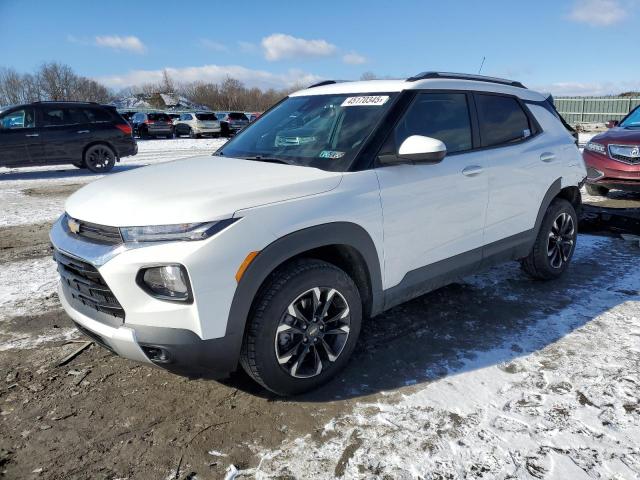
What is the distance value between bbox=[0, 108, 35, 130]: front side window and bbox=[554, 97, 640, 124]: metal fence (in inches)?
1175

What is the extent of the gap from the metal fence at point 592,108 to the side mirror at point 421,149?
32.3 meters

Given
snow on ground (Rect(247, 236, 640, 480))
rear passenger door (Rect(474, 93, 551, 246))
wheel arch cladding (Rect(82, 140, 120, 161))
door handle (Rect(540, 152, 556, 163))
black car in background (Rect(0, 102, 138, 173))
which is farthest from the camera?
wheel arch cladding (Rect(82, 140, 120, 161))

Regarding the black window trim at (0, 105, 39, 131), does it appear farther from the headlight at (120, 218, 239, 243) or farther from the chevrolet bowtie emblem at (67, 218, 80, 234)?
the headlight at (120, 218, 239, 243)

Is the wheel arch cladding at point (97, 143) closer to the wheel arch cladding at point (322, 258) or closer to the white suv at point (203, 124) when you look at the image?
the wheel arch cladding at point (322, 258)

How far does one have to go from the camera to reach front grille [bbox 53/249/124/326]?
2.42 metres

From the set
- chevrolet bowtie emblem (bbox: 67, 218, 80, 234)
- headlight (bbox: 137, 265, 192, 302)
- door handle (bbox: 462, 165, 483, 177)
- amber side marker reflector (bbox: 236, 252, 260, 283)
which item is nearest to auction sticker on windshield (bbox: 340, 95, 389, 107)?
door handle (bbox: 462, 165, 483, 177)

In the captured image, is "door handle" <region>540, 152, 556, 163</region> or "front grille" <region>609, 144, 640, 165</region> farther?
"front grille" <region>609, 144, 640, 165</region>

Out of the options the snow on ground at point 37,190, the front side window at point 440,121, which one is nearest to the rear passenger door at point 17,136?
the snow on ground at point 37,190

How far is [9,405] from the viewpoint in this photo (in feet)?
9.12

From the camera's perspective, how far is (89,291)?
2529mm

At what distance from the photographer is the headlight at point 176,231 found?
2.28m

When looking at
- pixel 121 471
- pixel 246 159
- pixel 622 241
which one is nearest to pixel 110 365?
pixel 121 471

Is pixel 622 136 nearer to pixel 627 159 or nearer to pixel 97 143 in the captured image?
pixel 627 159

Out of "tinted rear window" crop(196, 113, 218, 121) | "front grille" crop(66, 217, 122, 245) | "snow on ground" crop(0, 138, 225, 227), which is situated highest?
"tinted rear window" crop(196, 113, 218, 121)
